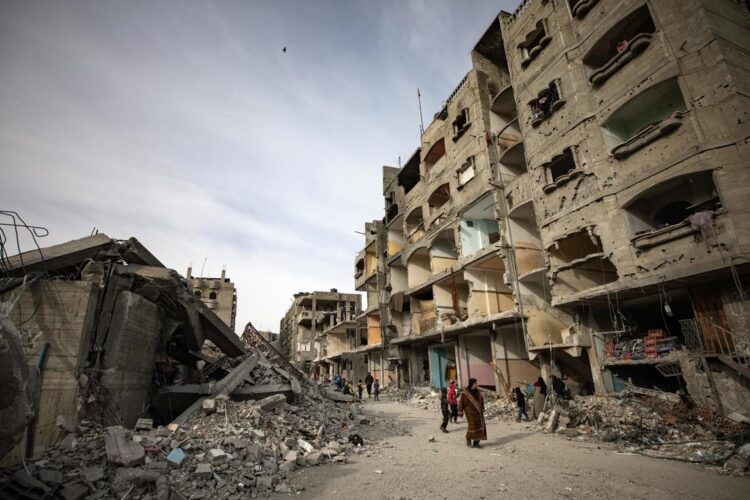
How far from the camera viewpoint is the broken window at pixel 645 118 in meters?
11.0

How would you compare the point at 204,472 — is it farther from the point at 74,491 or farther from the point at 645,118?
the point at 645,118

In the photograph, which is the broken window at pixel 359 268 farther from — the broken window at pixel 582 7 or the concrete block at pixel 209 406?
the concrete block at pixel 209 406

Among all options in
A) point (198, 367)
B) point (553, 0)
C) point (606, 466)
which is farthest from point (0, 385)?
point (553, 0)

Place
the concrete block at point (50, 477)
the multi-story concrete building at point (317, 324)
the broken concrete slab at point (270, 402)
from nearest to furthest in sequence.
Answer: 1. the concrete block at point (50, 477)
2. the broken concrete slab at point (270, 402)
3. the multi-story concrete building at point (317, 324)

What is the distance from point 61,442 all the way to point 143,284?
343 centimetres

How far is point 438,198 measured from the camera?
960 inches

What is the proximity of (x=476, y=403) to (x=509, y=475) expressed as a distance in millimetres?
2439

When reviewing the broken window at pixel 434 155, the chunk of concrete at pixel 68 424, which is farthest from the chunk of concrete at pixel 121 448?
the broken window at pixel 434 155

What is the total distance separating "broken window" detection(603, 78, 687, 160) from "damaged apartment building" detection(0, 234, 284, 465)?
14022mm

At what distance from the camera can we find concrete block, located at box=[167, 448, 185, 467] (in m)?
5.82

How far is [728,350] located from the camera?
9250mm

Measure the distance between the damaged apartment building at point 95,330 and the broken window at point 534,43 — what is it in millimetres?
17434

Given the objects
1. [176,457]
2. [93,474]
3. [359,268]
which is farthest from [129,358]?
[359,268]

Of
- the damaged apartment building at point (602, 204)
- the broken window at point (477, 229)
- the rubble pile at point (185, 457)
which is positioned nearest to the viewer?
the rubble pile at point (185, 457)
